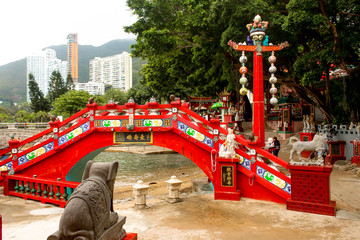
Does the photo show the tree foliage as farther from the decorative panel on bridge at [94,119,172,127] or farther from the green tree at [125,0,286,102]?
the decorative panel on bridge at [94,119,172,127]

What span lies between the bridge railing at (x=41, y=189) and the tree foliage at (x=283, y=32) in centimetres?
1173

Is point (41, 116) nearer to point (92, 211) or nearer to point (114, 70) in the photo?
point (92, 211)


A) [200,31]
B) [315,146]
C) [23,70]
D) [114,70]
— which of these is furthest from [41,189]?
[23,70]

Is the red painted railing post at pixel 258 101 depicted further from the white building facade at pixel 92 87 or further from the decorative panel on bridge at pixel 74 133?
the white building facade at pixel 92 87

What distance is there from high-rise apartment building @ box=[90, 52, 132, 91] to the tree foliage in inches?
3547

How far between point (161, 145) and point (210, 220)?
3.96 metres

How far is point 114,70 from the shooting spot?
120 m

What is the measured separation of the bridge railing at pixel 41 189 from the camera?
7.44 meters

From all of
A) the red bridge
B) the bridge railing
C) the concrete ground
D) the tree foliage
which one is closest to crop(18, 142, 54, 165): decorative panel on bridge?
the red bridge

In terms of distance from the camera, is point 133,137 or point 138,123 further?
point 133,137

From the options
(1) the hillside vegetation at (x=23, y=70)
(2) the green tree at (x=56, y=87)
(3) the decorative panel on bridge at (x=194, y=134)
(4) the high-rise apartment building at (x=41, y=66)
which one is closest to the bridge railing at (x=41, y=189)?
(3) the decorative panel on bridge at (x=194, y=134)

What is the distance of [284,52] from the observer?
15.2 meters

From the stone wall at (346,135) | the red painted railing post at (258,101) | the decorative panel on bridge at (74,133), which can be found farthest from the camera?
the stone wall at (346,135)

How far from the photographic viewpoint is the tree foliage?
12500 millimetres
